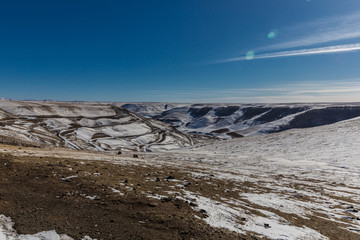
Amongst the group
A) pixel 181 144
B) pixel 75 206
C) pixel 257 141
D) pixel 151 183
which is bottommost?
pixel 181 144

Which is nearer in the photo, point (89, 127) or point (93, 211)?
point (93, 211)

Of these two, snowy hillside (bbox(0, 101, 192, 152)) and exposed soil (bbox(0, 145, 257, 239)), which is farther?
snowy hillside (bbox(0, 101, 192, 152))

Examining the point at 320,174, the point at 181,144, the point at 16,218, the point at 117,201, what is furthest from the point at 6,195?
the point at 181,144

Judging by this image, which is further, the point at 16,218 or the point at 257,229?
the point at 257,229

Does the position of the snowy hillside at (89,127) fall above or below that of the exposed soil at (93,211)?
below

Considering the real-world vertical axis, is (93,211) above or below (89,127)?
above

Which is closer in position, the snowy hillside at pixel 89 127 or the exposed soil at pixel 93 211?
the exposed soil at pixel 93 211

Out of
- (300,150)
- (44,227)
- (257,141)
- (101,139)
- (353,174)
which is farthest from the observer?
(101,139)

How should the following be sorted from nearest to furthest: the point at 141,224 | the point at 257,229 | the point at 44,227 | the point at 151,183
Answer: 1. the point at 44,227
2. the point at 141,224
3. the point at 257,229
4. the point at 151,183

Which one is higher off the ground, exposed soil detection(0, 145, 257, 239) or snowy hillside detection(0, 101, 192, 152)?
exposed soil detection(0, 145, 257, 239)

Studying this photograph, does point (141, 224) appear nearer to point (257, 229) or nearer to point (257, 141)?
point (257, 229)

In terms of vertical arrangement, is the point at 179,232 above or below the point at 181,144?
above
